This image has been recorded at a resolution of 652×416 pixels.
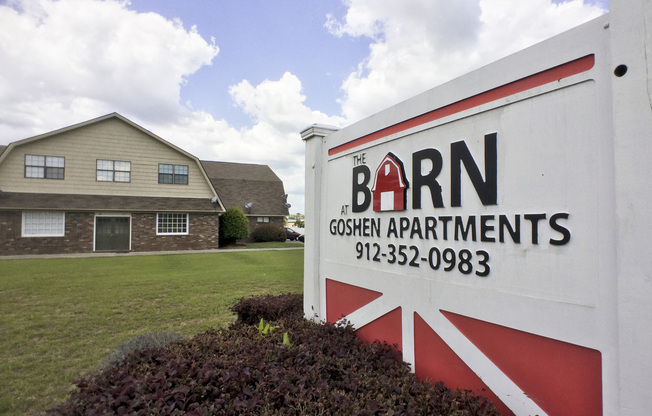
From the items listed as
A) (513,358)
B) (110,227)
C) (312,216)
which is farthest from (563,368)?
(110,227)

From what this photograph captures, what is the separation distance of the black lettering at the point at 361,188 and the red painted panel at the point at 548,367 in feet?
6.14

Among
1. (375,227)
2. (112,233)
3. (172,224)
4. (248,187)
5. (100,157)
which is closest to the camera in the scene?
(375,227)

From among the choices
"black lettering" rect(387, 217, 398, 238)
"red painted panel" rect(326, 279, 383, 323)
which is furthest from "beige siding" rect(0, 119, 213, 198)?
"black lettering" rect(387, 217, 398, 238)

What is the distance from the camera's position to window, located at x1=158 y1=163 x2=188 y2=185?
23.6 meters

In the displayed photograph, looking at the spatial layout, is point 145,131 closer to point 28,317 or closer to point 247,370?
point 28,317

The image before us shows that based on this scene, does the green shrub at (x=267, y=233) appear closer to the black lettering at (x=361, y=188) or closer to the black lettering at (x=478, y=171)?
the black lettering at (x=361, y=188)

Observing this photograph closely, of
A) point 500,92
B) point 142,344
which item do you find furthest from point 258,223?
point 500,92

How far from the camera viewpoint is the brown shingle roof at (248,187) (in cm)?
3278

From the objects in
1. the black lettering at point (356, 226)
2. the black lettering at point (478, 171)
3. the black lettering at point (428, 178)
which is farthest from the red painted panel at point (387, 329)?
the black lettering at point (478, 171)

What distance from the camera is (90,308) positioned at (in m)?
8.27

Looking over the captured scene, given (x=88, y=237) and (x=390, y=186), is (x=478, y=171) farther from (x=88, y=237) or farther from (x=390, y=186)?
(x=88, y=237)

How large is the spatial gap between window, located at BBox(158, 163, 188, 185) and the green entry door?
3401mm

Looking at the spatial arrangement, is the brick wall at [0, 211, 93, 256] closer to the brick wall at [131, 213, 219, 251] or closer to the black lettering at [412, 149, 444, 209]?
the brick wall at [131, 213, 219, 251]

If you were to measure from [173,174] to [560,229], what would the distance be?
24.7 metres
